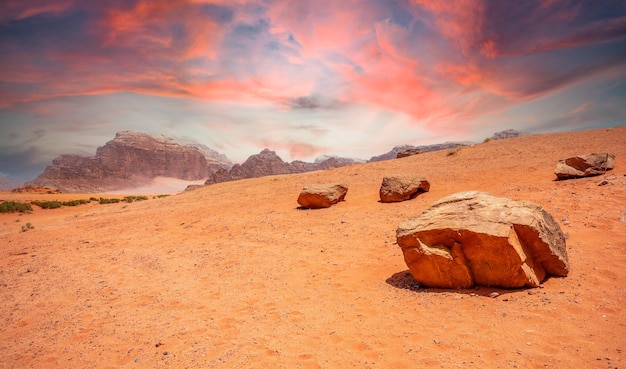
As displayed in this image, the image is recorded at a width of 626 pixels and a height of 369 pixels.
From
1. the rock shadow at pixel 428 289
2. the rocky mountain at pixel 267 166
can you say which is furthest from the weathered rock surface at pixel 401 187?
the rocky mountain at pixel 267 166

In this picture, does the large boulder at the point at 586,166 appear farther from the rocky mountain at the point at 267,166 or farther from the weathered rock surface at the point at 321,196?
the rocky mountain at the point at 267,166

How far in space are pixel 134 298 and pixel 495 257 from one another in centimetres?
757

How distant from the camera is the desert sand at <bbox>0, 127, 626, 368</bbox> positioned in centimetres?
385

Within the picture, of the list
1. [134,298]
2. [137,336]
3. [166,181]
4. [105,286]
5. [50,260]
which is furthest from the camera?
[166,181]

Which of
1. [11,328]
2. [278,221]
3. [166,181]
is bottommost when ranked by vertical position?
[11,328]

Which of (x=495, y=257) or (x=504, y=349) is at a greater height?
(x=495, y=257)

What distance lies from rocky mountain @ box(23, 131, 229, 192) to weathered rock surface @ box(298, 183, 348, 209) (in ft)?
460

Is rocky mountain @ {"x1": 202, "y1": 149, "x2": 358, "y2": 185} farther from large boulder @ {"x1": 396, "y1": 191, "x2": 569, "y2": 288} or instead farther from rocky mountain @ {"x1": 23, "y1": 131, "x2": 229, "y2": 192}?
large boulder @ {"x1": 396, "y1": 191, "x2": 569, "y2": 288}

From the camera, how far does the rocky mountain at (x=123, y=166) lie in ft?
412

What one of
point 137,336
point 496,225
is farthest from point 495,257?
point 137,336

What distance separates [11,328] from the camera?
559 cm

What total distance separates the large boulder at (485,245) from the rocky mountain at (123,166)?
14838 cm

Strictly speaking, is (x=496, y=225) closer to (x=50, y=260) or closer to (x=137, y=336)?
(x=137, y=336)

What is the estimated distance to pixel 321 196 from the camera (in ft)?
45.9
